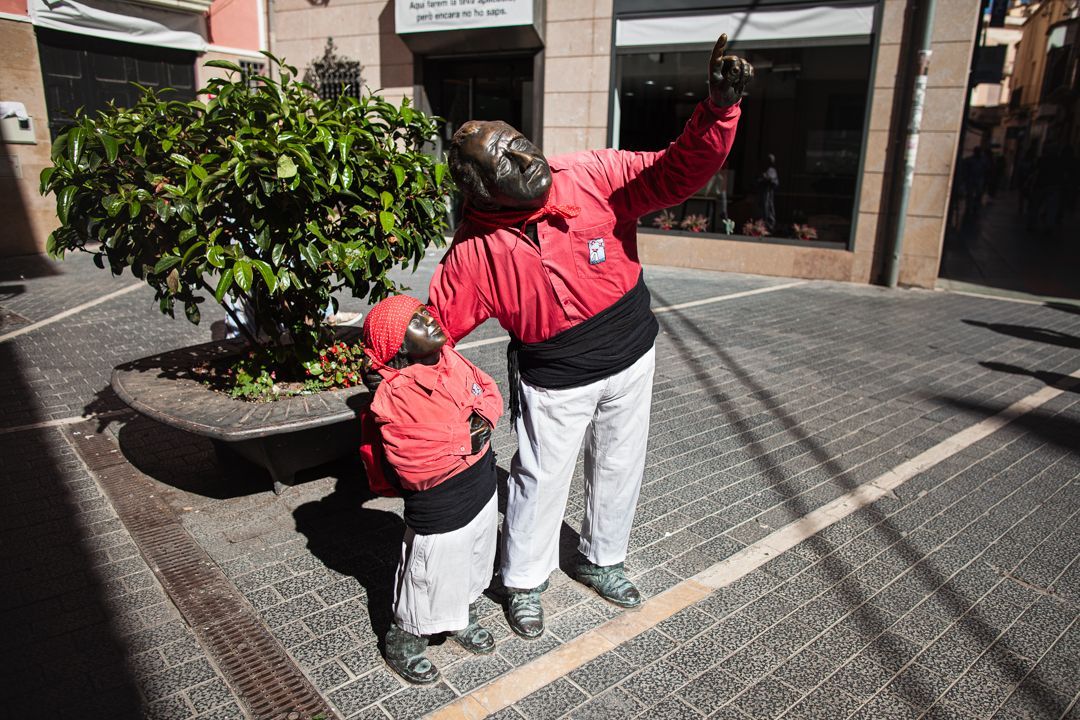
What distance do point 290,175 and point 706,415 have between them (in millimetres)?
3151

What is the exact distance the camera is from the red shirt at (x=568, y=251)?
8.47 ft

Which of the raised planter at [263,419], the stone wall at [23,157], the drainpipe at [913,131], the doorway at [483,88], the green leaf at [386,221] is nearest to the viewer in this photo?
the raised planter at [263,419]

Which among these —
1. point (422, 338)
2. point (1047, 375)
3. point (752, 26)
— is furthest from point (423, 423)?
point (752, 26)

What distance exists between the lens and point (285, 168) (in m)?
3.35

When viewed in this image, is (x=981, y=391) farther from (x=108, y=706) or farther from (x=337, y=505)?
(x=108, y=706)

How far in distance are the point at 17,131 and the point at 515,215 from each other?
1186 cm

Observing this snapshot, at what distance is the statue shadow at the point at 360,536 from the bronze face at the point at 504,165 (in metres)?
1.65

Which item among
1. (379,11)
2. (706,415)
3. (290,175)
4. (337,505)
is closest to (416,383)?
(290,175)

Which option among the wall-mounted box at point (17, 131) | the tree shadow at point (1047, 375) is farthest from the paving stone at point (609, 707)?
the wall-mounted box at point (17, 131)

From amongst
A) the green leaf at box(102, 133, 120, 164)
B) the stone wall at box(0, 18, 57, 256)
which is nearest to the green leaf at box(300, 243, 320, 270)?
the green leaf at box(102, 133, 120, 164)

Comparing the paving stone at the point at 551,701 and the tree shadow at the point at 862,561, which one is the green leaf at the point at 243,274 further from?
the tree shadow at the point at 862,561

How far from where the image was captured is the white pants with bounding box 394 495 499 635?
8.55 ft

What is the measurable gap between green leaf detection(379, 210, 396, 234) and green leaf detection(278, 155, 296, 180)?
0.48 m

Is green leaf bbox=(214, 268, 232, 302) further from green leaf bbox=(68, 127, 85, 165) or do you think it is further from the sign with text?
the sign with text
